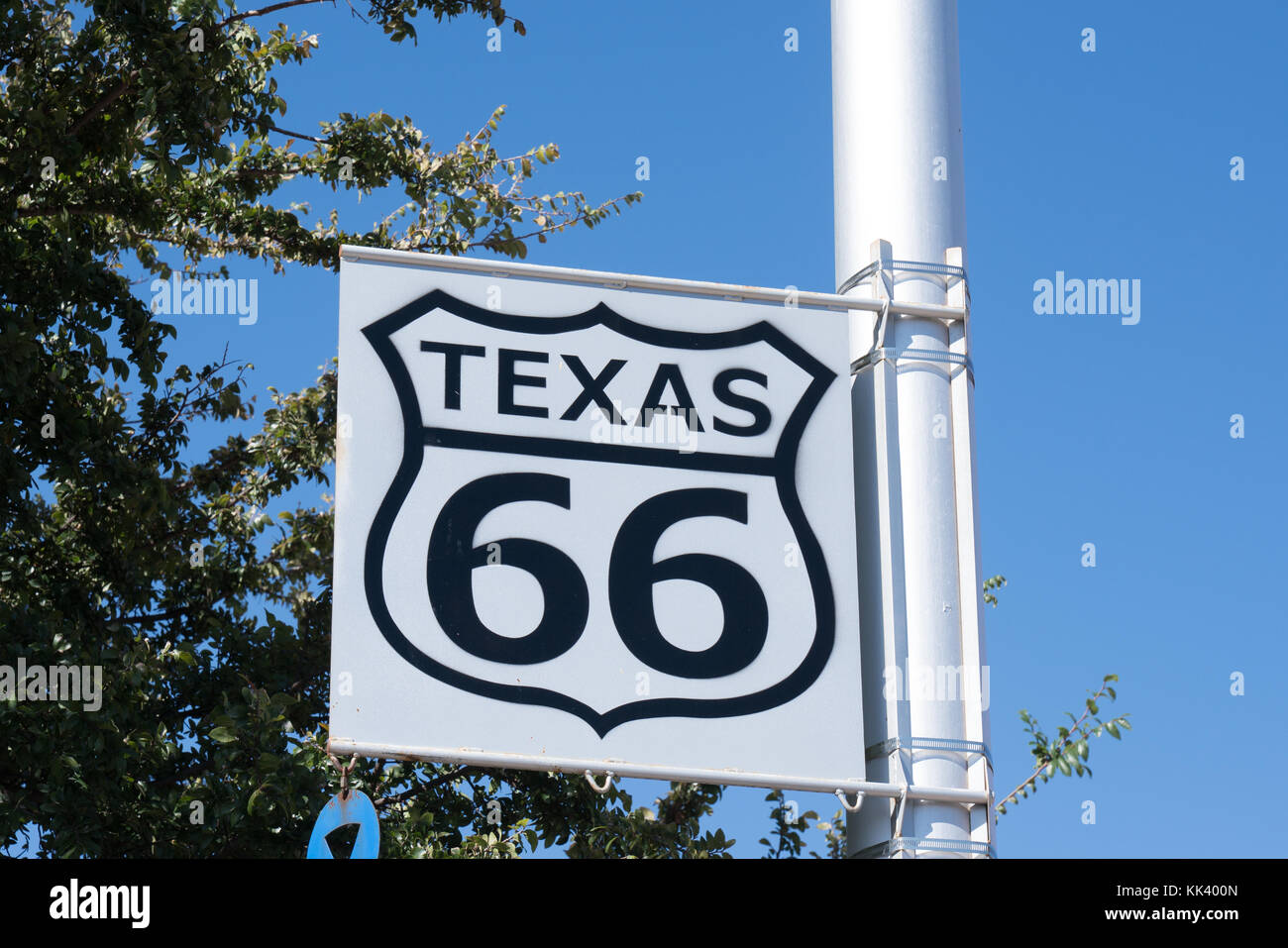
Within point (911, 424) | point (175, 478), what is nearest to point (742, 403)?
Result: point (911, 424)

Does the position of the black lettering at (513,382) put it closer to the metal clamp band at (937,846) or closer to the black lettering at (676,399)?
the black lettering at (676,399)

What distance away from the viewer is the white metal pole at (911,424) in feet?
14.2

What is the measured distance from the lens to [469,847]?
9891 millimetres

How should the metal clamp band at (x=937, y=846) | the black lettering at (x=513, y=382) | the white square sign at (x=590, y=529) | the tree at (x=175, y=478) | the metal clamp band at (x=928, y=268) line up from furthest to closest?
the tree at (x=175, y=478) → the metal clamp band at (x=928, y=268) → the black lettering at (x=513, y=382) → the metal clamp band at (x=937, y=846) → the white square sign at (x=590, y=529)

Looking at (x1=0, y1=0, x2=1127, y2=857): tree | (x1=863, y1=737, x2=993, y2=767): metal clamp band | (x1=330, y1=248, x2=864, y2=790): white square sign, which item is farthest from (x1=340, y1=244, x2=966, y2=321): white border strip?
(x1=0, y1=0, x2=1127, y2=857): tree

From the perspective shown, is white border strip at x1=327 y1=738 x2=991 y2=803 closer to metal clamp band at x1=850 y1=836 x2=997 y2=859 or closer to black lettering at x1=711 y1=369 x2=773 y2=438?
metal clamp band at x1=850 y1=836 x2=997 y2=859

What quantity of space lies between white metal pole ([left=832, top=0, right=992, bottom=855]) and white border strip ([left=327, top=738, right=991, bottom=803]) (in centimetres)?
5

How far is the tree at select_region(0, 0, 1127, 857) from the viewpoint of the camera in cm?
943

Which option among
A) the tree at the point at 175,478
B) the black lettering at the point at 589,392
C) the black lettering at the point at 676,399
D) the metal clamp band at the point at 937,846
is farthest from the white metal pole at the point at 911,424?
the tree at the point at 175,478

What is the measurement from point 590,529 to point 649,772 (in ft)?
2.14

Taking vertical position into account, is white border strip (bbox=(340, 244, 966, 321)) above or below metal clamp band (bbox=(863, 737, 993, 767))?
above

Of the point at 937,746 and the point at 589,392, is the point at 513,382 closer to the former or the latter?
the point at 589,392

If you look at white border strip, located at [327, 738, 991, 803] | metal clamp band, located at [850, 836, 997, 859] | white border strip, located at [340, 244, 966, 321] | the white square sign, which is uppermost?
white border strip, located at [340, 244, 966, 321]
